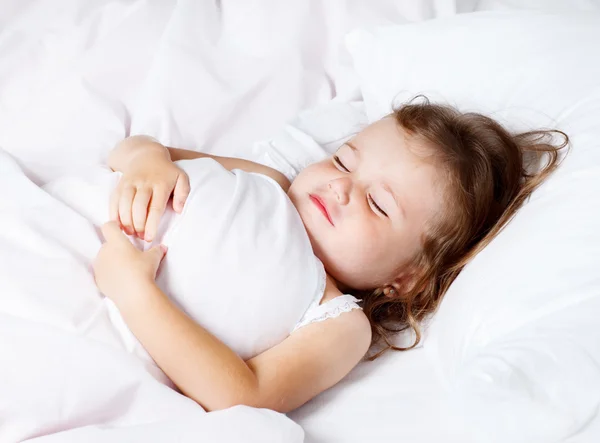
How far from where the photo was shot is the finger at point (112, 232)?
1134mm

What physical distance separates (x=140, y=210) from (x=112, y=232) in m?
0.05

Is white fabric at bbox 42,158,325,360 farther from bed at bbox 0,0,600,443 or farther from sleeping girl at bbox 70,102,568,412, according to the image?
bed at bbox 0,0,600,443

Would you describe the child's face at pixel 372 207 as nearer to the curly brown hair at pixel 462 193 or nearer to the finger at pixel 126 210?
the curly brown hair at pixel 462 193

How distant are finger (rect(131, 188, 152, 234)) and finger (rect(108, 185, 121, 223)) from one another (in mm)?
35

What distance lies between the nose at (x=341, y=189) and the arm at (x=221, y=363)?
0.78 feet

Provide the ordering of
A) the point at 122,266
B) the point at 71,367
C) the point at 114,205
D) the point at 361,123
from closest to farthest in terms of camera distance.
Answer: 1. the point at 71,367
2. the point at 122,266
3. the point at 114,205
4. the point at 361,123

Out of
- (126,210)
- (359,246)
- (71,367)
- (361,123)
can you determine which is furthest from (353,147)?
(71,367)

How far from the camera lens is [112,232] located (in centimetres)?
115

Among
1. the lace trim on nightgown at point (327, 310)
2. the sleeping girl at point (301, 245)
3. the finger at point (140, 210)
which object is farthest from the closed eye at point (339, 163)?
the finger at point (140, 210)

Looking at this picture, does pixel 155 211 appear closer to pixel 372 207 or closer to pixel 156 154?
pixel 156 154

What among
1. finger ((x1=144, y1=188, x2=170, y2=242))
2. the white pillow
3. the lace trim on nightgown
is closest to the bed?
the white pillow

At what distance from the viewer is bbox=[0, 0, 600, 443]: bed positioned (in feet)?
3.00

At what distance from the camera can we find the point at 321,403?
1.15 metres

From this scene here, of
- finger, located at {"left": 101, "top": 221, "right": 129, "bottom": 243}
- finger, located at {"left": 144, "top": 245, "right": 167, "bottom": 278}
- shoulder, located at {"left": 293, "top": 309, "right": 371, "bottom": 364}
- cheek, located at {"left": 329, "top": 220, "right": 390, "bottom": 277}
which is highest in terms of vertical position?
finger, located at {"left": 101, "top": 221, "right": 129, "bottom": 243}
